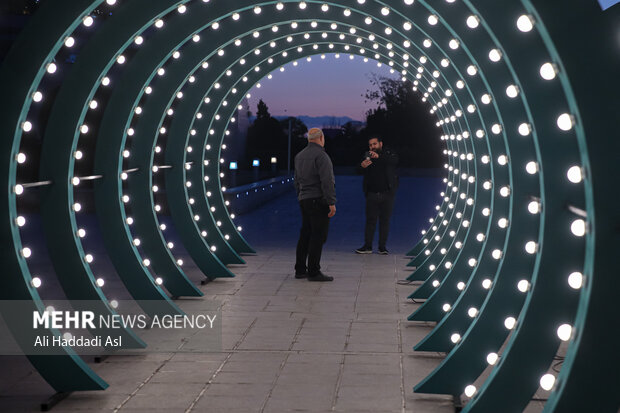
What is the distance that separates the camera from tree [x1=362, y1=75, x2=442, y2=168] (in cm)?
6919

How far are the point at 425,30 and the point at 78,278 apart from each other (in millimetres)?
3981

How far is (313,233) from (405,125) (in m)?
65.2

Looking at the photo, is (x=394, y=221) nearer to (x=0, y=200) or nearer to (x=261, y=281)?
(x=261, y=281)

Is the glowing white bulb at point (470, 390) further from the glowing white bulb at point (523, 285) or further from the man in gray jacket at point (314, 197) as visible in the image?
the man in gray jacket at point (314, 197)

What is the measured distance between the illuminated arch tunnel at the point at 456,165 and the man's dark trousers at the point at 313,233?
1219 millimetres

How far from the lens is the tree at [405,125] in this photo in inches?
2724

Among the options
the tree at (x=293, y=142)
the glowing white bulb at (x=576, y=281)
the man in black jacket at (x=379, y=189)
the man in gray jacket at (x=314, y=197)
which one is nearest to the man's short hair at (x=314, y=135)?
the man in gray jacket at (x=314, y=197)

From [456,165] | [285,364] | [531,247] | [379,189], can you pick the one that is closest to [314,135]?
[456,165]

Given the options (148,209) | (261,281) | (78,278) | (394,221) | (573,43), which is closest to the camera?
(573,43)

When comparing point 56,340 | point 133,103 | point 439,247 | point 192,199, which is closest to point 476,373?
point 56,340

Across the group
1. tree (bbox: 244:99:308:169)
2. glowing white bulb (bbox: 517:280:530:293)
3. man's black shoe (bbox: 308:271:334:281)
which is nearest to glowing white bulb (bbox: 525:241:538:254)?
glowing white bulb (bbox: 517:280:530:293)

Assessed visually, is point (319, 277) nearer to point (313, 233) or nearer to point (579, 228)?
point (313, 233)

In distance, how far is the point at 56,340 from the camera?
18.0 ft

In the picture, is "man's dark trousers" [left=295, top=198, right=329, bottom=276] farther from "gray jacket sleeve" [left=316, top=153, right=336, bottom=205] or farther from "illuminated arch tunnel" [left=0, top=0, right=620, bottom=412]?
"illuminated arch tunnel" [left=0, top=0, right=620, bottom=412]
